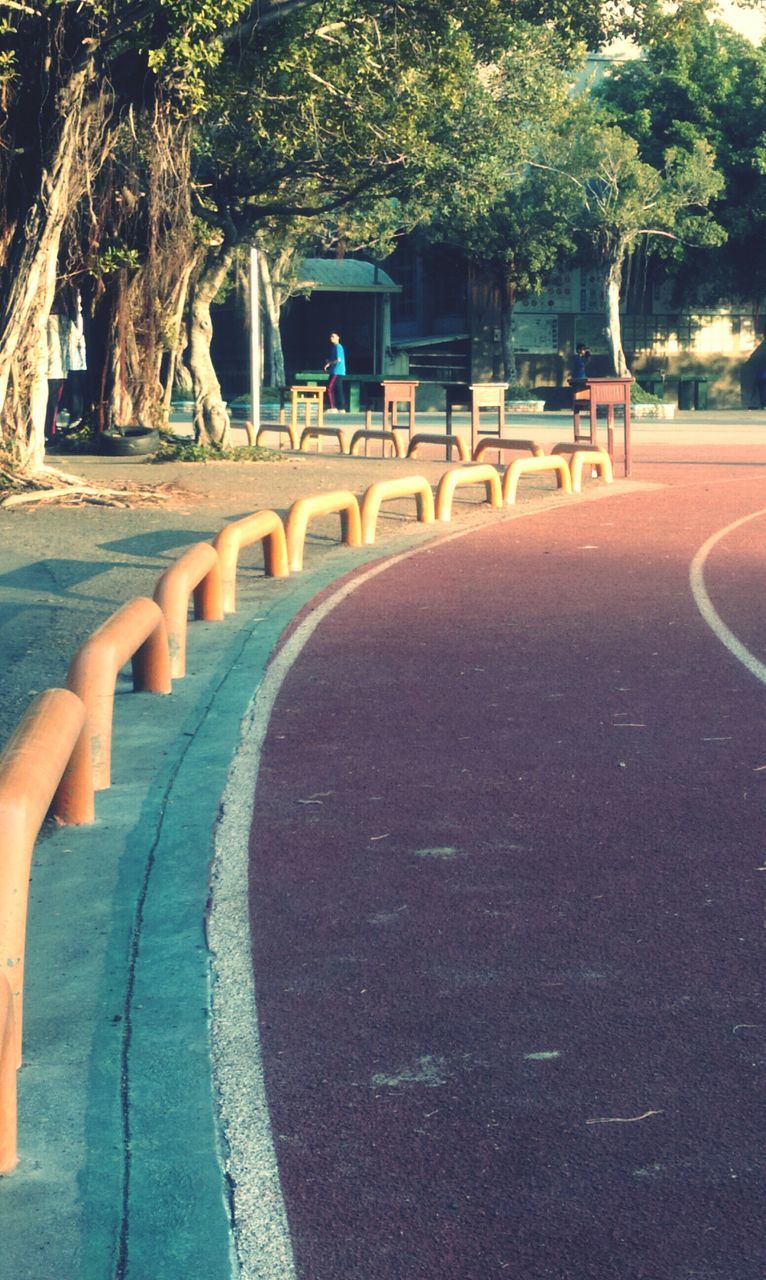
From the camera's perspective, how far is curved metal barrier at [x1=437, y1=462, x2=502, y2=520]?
16.6 meters

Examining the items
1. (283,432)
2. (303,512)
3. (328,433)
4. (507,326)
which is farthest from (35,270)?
(507,326)

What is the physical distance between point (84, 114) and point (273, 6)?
111 inches

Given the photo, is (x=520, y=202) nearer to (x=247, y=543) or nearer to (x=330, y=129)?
(x=330, y=129)

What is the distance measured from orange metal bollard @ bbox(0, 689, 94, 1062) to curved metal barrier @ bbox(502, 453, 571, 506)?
41.1ft

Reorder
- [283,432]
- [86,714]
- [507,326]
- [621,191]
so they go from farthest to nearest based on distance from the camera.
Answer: [507,326] → [621,191] → [283,432] → [86,714]

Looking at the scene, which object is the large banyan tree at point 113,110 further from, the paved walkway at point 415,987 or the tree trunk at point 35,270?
the paved walkway at point 415,987

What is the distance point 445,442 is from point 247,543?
11.2m

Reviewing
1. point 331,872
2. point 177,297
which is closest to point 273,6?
point 177,297

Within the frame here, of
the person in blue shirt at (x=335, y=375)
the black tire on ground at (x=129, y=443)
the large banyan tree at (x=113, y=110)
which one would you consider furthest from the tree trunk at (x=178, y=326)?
the person in blue shirt at (x=335, y=375)

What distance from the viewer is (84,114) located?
17.7 metres

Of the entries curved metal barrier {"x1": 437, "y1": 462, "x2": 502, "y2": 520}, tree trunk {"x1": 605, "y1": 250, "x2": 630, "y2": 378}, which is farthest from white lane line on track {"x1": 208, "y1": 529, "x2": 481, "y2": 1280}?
tree trunk {"x1": 605, "y1": 250, "x2": 630, "y2": 378}

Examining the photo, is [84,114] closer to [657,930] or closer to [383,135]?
[383,135]

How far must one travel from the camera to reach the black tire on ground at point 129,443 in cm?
2559

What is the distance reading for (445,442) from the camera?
22812mm
